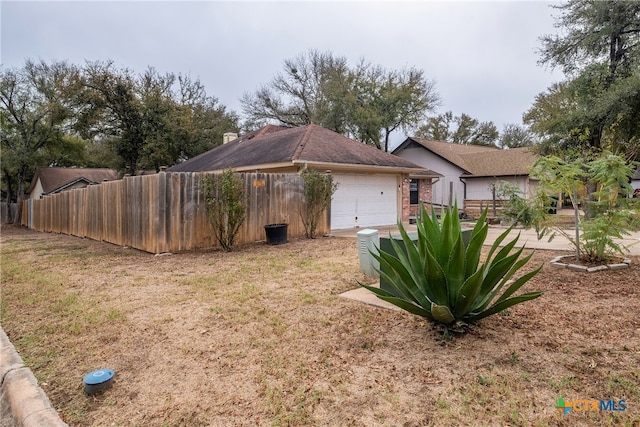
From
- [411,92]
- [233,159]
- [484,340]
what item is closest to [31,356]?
[484,340]

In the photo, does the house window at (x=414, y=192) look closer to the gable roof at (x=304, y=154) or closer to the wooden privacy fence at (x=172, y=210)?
the gable roof at (x=304, y=154)

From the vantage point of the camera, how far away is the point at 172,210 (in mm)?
8531

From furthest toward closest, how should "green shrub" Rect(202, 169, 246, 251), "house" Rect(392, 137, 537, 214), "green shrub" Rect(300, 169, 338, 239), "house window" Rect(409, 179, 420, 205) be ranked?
"house" Rect(392, 137, 537, 214) < "house window" Rect(409, 179, 420, 205) < "green shrub" Rect(300, 169, 338, 239) < "green shrub" Rect(202, 169, 246, 251)

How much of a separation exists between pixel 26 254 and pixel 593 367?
1213 centimetres

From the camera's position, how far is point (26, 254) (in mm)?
9680

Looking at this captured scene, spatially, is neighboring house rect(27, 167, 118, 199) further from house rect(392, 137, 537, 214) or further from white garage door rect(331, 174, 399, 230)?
house rect(392, 137, 537, 214)

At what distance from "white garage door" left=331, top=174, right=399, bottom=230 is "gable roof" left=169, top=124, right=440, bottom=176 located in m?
0.70

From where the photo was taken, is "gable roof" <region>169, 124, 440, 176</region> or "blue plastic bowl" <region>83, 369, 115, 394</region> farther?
"gable roof" <region>169, 124, 440, 176</region>

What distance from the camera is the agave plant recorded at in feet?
9.77

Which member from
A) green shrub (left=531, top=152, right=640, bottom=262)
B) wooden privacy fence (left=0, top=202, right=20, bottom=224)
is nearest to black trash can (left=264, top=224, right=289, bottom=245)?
green shrub (left=531, top=152, right=640, bottom=262)

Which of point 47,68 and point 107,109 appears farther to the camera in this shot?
point 47,68

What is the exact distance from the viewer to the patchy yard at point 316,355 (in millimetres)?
2365

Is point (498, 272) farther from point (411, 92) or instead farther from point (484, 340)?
point (411, 92)

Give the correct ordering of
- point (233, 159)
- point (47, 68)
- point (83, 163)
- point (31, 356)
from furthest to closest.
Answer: point (83, 163)
point (47, 68)
point (233, 159)
point (31, 356)
